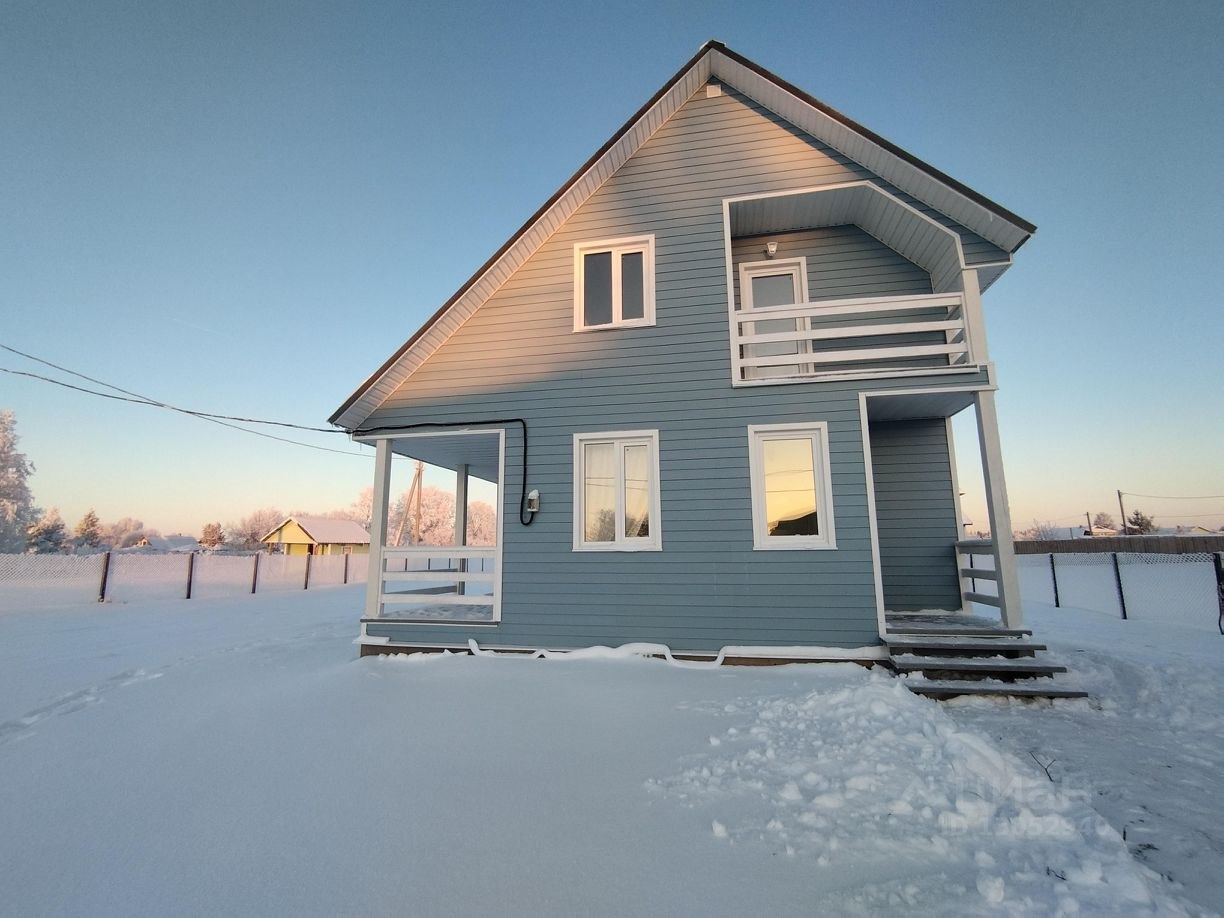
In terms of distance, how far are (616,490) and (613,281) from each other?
10.5 feet

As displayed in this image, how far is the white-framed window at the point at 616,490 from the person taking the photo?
6.80 m

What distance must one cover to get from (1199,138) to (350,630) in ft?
67.1

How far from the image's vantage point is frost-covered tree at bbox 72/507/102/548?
152 feet

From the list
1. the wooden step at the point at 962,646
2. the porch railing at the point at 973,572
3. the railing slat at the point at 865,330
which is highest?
the railing slat at the point at 865,330

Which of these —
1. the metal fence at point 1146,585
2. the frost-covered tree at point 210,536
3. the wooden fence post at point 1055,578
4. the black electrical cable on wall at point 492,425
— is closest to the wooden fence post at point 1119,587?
the metal fence at point 1146,585

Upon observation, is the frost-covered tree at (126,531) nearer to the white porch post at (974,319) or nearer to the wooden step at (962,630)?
the wooden step at (962,630)

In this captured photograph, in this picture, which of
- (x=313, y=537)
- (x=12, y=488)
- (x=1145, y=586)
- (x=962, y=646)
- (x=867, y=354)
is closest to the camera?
(x=962, y=646)

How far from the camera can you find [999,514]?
19.7 feet

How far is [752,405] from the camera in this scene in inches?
264

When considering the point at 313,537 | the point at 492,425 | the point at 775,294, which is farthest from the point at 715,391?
the point at 313,537

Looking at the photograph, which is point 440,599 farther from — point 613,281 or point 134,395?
point 134,395

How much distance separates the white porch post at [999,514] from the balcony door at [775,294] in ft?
8.47

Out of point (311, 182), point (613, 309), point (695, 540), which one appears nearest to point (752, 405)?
point (695, 540)

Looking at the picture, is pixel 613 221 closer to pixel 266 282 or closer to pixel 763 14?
pixel 763 14
